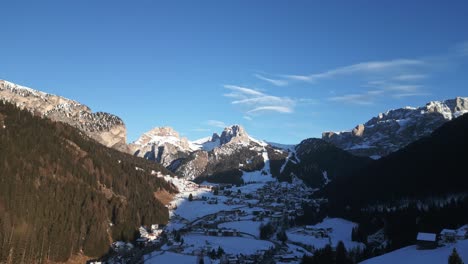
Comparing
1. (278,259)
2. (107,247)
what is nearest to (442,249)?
(278,259)

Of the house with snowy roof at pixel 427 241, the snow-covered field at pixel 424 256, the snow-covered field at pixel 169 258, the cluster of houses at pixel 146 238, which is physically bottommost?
the snow-covered field at pixel 169 258

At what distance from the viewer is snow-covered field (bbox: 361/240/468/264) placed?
101m

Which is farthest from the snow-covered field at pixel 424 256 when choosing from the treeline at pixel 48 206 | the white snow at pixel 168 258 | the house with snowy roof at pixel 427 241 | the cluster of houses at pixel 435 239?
the treeline at pixel 48 206

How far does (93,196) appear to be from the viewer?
182625mm

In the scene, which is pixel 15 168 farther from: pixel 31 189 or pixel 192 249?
pixel 192 249

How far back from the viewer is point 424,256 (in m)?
108

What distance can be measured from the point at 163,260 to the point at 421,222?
94.4 m

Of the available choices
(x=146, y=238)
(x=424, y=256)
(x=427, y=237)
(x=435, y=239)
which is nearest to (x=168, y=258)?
(x=146, y=238)

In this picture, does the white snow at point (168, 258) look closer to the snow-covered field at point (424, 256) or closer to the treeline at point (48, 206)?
the treeline at point (48, 206)

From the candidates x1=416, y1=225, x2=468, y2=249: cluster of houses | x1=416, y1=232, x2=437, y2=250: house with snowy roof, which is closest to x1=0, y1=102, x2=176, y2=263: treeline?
x1=416, y1=232, x2=437, y2=250: house with snowy roof

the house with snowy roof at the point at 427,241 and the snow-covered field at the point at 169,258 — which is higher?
the house with snowy roof at the point at 427,241

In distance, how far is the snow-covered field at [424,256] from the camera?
333 feet

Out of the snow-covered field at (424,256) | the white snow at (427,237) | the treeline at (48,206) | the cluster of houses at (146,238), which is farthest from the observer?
the cluster of houses at (146,238)

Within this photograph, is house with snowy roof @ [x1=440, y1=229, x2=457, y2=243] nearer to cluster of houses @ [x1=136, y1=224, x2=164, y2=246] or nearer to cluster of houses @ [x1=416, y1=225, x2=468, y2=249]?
cluster of houses @ [x1=416, y1=225, x2=468, y2=249]
